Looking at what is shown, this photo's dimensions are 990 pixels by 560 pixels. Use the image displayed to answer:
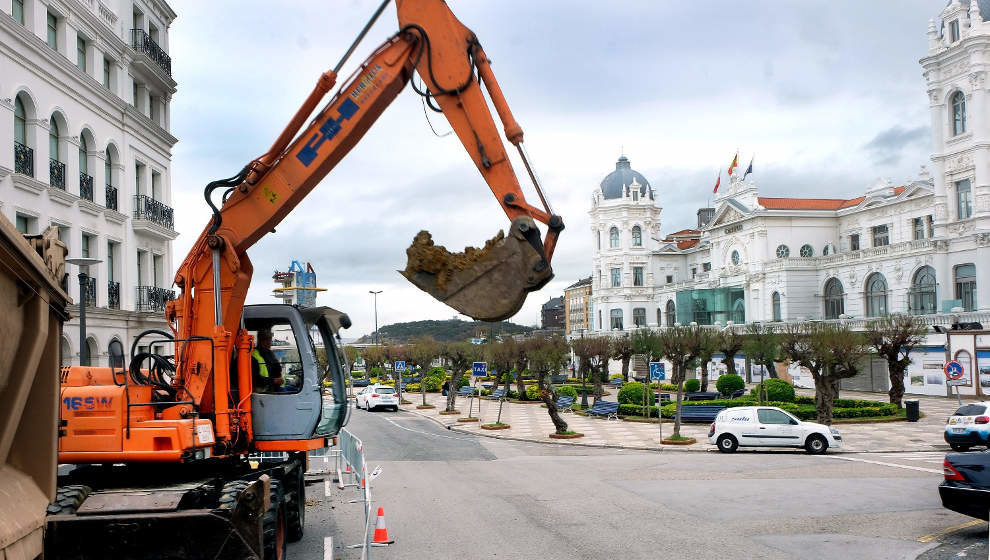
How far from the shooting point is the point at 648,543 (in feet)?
36.9

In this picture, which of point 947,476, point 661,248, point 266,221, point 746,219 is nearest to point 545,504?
point 947,476

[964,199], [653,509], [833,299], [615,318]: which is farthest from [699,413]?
[615,318]

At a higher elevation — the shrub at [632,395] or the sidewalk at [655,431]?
the shrub at [632,395]

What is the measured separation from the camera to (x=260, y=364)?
34.1 feet

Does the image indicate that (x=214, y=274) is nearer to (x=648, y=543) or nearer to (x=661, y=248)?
(x=648, y=543)

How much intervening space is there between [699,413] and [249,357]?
89.1 feet

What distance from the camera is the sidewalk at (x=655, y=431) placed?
1019 inches

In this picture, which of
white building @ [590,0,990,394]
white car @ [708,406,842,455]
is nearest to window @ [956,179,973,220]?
white building @ [590,0,990,394]

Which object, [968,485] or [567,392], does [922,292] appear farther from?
[968,485]

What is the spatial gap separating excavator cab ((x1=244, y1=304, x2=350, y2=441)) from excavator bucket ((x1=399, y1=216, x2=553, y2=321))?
8.83ft

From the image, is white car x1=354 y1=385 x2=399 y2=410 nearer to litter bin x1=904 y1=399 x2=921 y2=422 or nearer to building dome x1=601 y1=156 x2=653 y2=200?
litter bin x1=904 y1=399 x2=921 y2=422

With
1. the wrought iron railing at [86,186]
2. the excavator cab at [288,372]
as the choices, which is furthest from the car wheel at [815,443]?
the wrought iron railing at [86,186]

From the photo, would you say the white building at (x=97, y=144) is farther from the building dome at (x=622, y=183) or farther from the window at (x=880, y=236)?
the building dome at (x=622, y=183)

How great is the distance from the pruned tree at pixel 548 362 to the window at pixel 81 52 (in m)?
18.5
